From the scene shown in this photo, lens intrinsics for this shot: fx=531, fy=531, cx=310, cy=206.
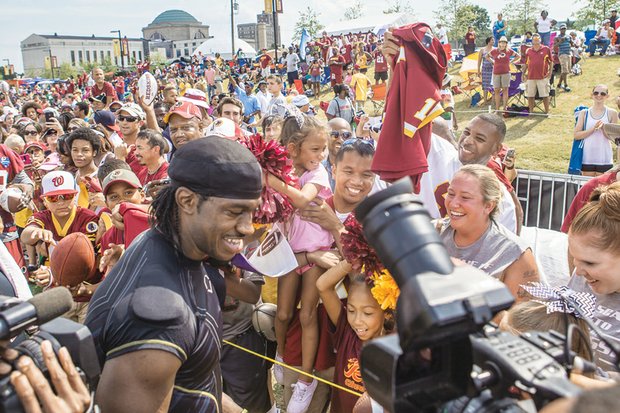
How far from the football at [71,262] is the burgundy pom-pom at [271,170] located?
111 centimetres

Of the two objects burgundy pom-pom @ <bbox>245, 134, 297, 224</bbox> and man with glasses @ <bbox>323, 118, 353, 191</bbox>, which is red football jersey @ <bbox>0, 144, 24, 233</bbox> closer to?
man with glasses @ <bbox>323, 118, 353, 191</bbox>

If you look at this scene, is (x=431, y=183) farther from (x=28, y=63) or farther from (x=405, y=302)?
(x=28, y=63)

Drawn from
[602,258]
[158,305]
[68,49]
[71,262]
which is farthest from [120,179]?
[68,49]

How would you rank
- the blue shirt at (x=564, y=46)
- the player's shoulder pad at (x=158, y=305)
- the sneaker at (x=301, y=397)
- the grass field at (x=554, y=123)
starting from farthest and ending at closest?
1. the blue shirt at (x=564, y=46)
2. the grass field at (x=554, y=123)
3. the sneaker at (x=301, y=397)
4. the player's shoulder pad at (x=158, y=305)

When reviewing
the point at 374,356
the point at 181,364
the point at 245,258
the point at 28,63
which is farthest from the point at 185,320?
the point at 28,63

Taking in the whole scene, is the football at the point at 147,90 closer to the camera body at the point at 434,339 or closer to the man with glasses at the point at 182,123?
the man with glasses at the point at 182,123

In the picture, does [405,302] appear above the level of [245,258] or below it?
above

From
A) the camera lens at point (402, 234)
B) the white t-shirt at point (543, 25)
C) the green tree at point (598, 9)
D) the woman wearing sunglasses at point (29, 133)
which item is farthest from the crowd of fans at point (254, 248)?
the green tree at point (598, 9)

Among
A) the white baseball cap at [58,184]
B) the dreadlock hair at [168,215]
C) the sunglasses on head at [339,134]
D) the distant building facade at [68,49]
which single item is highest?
the distant building facade at [68,49]

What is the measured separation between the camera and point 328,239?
3.63 m

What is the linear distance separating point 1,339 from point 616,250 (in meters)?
2.41

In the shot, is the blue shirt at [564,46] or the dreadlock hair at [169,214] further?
the blue shirt at [564,46]

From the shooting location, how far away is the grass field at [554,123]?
1205 cm

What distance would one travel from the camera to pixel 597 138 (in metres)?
7.97
